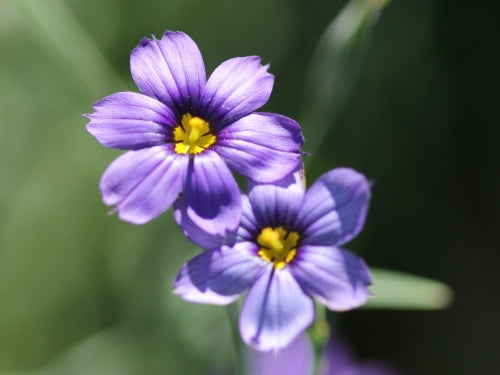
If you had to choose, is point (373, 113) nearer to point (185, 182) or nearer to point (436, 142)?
point (436, 142)

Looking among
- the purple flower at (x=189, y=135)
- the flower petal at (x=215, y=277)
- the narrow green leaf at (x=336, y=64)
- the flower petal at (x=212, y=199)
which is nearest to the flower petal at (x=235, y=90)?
the purple flower at (x=189, y=135)

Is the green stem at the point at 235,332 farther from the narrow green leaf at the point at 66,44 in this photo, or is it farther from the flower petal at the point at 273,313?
the narrow green leaf at the point at 66,44

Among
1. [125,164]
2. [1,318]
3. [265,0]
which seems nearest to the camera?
[125,164]

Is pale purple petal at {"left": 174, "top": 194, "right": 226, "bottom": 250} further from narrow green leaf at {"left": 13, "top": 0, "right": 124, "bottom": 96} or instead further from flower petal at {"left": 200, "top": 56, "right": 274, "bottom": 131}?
narrow green leaf at {"left": 13, "top": 0, "right": 124, "bottom": 96}

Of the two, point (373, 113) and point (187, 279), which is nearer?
point (187, 279)

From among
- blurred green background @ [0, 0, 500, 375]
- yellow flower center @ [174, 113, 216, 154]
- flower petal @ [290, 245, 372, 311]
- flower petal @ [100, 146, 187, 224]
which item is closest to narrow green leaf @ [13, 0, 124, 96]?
blurred green background @ [0, 0, 500, 375]

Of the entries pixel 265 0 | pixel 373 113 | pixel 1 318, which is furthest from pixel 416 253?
pixel 1 318

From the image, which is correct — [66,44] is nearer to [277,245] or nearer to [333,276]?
[277,245]
